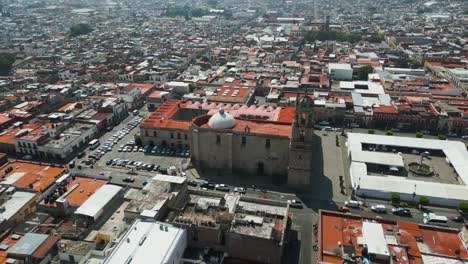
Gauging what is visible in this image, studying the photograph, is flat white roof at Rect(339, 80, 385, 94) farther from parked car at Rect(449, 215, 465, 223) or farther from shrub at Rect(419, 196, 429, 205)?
parked car at Rect(449, 215, 465, 223)

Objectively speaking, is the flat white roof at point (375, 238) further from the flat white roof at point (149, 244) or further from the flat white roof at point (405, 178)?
the flat white roof at point (149, 244)

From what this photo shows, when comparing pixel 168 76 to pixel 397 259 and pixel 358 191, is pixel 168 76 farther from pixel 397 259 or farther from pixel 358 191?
pixel 397 259

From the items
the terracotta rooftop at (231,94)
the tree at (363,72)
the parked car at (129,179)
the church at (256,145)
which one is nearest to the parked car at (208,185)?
the church at (256,145)

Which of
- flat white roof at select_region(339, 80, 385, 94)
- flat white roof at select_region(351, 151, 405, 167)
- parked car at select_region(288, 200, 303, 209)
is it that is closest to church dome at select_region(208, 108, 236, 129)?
parked car at select_region(288, 200, 303, 209)

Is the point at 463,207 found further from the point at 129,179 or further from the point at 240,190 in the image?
the point at 129,179

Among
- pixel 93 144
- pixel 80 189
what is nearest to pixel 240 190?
pixel 80 189

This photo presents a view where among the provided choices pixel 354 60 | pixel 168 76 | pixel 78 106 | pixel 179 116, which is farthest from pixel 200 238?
pixel 354 60
